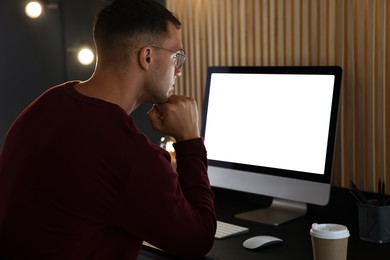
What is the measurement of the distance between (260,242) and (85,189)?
591 millimetres

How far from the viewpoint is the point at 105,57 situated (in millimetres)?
1556

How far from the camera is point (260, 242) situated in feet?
5.73

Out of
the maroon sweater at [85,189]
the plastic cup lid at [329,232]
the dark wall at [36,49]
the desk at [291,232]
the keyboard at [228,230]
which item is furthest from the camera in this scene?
the dark wall at [36,49]

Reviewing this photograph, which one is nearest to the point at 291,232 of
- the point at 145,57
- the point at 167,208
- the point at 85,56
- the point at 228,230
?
the point at 228,230

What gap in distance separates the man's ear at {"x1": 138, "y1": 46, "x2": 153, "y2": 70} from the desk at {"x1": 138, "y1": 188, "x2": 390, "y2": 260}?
551mm

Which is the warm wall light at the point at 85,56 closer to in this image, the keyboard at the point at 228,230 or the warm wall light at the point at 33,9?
the warm wall light at the point at 33,9

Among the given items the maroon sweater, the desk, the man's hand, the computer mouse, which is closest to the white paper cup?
the desk

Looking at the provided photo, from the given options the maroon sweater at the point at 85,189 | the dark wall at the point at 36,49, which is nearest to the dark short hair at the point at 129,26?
the maroon sweater at the point at 85,189

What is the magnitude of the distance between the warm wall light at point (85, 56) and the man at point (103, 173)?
39.5 inches

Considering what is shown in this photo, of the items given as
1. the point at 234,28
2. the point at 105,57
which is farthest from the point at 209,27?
the point at 105,57

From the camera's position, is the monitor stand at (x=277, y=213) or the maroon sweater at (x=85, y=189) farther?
the monitor stand at (x=277, y=213)

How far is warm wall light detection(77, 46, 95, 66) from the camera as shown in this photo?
257cm

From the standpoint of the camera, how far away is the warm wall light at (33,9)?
97.0 inches

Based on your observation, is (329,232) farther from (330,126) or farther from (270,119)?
(270,119)
